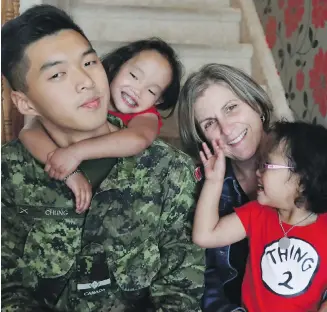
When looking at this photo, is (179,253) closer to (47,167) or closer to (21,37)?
(47,167)

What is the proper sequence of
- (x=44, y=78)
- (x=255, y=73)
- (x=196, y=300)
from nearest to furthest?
(x=44, y=78) → (x=196, y=300) → (x=255, y=73)

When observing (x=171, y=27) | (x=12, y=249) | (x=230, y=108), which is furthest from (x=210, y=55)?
(x=12, y=249)

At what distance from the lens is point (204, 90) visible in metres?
1.06

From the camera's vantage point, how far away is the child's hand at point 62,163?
93cm

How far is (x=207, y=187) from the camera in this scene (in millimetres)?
1007

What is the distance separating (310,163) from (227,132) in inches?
6.4

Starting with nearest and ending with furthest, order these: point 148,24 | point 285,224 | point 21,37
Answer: point 21,37 → point 285,224 → point 148,24

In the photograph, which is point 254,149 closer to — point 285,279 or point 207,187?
point 207,187

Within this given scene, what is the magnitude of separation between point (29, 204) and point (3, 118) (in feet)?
0.48

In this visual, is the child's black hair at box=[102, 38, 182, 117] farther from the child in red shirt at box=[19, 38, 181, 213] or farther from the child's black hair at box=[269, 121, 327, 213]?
the child's black hair at box=[269, 121, 327, 213]

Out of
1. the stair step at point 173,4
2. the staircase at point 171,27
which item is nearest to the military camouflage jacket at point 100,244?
the staircase at point 171,27

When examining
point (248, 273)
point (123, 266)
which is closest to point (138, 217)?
point (123, 266)

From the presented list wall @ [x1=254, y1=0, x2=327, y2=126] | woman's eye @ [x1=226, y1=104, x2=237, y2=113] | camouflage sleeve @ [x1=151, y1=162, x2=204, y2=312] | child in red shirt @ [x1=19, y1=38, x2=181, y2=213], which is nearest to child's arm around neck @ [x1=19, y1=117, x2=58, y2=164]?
child in red shirt @ [x1=19, y1=38, x2=181, y2=213]

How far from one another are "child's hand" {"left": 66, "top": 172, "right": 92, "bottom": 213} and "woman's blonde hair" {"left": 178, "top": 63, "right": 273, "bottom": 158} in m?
0.23
